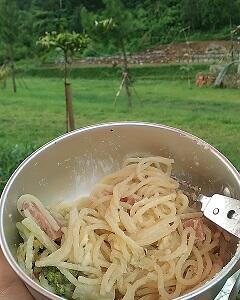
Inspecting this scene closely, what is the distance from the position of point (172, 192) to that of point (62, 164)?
31 centimetres

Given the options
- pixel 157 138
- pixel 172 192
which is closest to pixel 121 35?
pixel 157 138

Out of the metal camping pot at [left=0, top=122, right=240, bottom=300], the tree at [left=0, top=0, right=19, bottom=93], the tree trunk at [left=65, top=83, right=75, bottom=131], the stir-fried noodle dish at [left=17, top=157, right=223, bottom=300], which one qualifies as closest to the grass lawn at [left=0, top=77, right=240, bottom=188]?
the tree trunk at [left=65, top=83, right=75, bottom=131]

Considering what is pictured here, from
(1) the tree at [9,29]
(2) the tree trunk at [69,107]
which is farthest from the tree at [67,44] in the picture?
(1) the tree at [9,29]

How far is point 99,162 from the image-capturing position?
1.65 metres

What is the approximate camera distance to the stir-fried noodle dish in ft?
4.34

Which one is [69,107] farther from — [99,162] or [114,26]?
[99,162]

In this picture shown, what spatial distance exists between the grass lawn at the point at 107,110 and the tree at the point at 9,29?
125mm

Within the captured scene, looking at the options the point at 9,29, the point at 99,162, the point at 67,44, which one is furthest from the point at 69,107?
the point at 99,162

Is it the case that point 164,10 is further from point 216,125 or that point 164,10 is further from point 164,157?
point 164,157

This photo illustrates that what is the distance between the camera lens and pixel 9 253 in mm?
1346

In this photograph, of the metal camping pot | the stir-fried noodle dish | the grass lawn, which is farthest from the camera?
the grass lawn

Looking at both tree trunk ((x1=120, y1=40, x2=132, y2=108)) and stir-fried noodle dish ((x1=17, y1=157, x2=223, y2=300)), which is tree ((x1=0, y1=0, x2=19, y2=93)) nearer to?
tree trunk ((x1=120, y1=40, x2=132, y2=108))

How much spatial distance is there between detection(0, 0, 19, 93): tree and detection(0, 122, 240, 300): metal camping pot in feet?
2.25

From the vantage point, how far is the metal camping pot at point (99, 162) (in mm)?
1469
